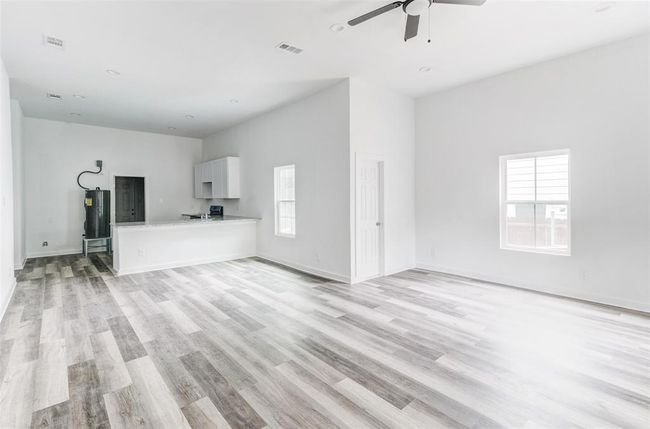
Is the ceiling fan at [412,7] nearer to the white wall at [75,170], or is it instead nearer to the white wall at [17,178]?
the white wall at [17,178]

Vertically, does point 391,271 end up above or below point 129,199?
below

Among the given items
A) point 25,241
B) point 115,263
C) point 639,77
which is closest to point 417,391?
point 639,77

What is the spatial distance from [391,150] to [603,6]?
296 cm

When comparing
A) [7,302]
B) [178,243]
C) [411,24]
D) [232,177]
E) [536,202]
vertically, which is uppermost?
[411,24]

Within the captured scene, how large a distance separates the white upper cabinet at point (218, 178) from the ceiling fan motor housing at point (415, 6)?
5.60m

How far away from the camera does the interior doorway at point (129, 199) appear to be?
820cm

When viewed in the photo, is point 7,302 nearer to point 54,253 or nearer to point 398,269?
point 54,253

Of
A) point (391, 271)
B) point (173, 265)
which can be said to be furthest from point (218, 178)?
point (391, 271)

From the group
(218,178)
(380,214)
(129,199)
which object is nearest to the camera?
(380,214)

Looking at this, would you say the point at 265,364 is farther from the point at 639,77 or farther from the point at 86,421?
the point at 639,77

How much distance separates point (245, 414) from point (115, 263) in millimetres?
4811

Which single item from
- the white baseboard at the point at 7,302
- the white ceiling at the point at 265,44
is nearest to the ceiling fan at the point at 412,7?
the white ceiling at the point at 265,44

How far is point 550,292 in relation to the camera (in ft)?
14.0

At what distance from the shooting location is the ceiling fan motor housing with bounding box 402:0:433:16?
8.52 feet
